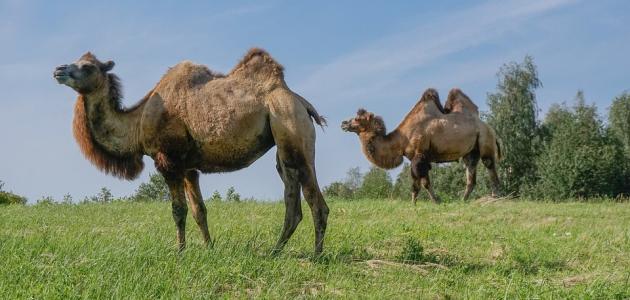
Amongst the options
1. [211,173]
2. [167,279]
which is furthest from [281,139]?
[167,279]

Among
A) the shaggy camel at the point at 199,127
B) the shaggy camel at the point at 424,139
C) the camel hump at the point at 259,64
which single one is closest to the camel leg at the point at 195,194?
the shaggy camel at the point at 199,127

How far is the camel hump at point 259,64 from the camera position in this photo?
829cm

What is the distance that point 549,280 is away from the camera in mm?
6664

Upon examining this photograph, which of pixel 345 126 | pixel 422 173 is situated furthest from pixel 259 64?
pixel 345 126

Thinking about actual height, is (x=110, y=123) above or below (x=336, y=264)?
above

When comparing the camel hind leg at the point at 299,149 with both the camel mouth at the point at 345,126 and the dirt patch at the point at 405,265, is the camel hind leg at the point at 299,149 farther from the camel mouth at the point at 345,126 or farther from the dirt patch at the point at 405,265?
the camel mouth at the point at 345,126

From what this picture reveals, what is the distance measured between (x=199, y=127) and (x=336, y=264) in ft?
7.14

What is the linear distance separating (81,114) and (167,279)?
11.9 ft

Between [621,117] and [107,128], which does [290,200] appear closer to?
[107,128]

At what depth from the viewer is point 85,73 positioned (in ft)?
27.6

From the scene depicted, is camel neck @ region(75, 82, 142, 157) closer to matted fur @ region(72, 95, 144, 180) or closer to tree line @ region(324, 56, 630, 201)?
matted fur @ region(72, 95, 144, 180)

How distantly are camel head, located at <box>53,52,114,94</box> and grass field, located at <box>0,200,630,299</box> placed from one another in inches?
64.6

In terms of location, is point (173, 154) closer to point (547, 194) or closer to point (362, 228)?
point (362, 228)

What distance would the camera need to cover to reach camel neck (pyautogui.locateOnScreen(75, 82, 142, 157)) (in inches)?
338
